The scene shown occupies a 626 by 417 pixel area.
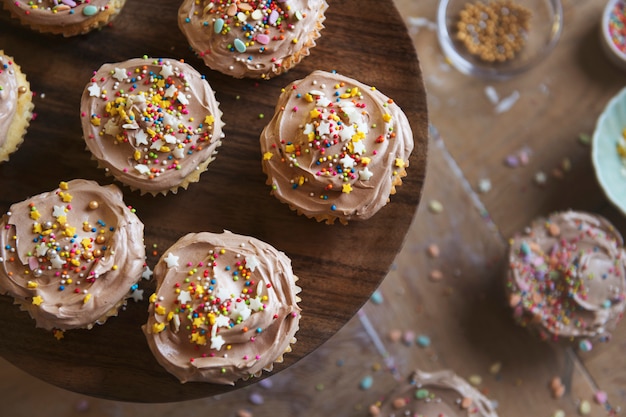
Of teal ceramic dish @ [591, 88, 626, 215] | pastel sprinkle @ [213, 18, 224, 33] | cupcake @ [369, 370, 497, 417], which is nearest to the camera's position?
pastel sprinkle @ [213, 18, 224, 33]

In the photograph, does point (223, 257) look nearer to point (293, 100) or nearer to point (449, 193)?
point (293, 100)

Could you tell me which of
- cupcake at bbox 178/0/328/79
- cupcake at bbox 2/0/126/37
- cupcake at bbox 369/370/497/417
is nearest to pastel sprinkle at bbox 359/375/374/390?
cupcake at bbox 369/370/497/417

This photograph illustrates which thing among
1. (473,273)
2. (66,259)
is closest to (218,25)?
(66,259)

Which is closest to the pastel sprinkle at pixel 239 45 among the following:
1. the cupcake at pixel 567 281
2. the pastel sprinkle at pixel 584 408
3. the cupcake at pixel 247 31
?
the cupcake at pixel 247 31

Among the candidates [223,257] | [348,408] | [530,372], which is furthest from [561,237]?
[223,257]

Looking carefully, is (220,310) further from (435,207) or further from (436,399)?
(435,207)

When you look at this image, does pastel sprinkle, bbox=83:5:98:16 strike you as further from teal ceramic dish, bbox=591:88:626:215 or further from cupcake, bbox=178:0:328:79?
teal ceramic dish, bbox=591:88:626:215

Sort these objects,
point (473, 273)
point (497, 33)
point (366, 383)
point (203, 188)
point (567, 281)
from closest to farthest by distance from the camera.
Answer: point (203, 188) < point (567, 281) < point (366, 383) < point (473, 273) < point (497, 33)
